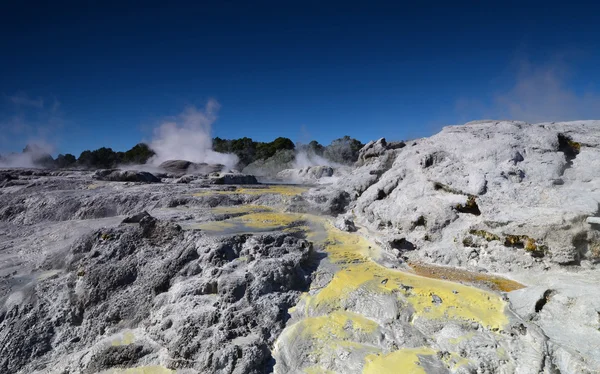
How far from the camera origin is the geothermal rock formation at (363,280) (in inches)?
149

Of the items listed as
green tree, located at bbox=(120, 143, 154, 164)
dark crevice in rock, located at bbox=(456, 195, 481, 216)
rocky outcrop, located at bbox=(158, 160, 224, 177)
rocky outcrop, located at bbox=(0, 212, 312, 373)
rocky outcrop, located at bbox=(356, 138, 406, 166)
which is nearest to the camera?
rocky outcrop, located at bbox=(0, 212, 312, 373)

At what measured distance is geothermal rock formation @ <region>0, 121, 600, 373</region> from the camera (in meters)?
3.78

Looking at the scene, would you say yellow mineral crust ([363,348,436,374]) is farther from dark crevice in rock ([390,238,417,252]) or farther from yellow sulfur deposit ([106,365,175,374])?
dark crevice in rock ([390,238,417,252])

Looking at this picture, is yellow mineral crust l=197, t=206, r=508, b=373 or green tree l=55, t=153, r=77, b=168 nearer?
yellow mineral crust l=197, t=206, r=508, b=373

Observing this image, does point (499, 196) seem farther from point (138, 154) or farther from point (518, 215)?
point (138, 154)

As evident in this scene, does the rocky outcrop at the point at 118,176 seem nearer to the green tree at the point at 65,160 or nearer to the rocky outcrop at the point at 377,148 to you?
the rocky outcrop at the point at 377,148

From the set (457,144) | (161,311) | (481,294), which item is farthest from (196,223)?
(457,144)

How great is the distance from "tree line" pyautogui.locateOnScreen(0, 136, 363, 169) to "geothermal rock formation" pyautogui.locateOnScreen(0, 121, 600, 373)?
107 feet

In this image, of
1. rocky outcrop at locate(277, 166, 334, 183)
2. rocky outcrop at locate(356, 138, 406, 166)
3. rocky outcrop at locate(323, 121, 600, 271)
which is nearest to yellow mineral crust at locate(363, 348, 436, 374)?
rocky outcrop at locate(323, 121, 600, 271)

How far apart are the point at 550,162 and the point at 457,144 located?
1.99m

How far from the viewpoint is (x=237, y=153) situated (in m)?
43.3

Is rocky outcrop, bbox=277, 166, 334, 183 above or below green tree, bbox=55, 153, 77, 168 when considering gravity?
below

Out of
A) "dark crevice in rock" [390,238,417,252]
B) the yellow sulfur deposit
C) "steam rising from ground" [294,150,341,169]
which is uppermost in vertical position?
"steam rising from ground" [294,150,341,169]

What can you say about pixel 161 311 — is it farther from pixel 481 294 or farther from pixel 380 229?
pixel 380 229
